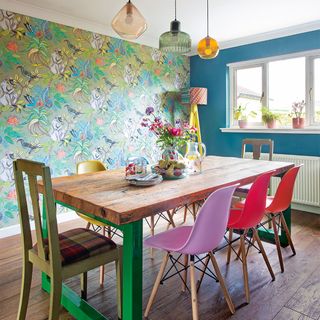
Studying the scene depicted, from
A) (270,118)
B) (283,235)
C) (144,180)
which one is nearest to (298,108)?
(270,118)

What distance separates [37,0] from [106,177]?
7.11 feet

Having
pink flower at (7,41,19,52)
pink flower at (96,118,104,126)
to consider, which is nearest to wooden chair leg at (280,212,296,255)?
pink flower at (96,118,104,126)

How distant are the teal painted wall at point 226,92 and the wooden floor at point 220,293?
1.66m

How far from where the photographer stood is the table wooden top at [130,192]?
4.59ft

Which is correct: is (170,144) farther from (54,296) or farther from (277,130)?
(277,130)

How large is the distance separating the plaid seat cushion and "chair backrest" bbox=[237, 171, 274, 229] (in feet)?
2.78

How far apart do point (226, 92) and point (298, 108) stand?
113 cm

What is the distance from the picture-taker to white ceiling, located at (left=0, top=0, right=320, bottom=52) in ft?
10.2

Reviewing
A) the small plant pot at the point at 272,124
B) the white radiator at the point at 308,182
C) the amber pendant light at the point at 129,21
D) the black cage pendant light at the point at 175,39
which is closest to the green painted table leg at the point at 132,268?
the amber pendant light at the point at 129,21

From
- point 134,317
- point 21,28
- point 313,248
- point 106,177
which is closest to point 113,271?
point 106,177

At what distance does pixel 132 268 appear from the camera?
1.39m

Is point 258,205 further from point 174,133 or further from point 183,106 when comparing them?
point 183,106

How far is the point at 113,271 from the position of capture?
93.9 inches

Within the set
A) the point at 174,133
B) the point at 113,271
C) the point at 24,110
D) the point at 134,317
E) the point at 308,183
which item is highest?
the point at 24,110
